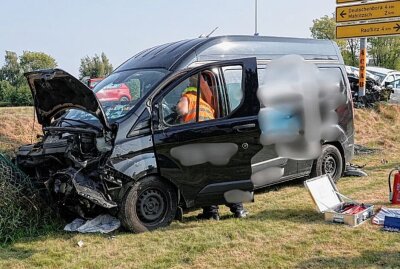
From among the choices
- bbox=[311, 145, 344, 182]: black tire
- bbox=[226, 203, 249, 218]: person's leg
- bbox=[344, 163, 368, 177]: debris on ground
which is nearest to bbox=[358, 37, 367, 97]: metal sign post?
bbox=[344, 163, 368, 177]: debris on ground

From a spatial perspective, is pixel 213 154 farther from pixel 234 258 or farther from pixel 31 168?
pixel 31 168

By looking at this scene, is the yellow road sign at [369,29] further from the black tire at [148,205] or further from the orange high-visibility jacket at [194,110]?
the black tire at [148,205]

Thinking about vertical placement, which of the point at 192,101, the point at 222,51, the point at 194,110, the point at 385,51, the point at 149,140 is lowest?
the point at 149,140

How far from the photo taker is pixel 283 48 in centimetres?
686

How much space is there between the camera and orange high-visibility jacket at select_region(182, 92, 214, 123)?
17.2ft

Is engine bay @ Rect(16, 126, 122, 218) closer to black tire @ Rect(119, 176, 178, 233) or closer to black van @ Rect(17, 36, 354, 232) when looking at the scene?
black van @ Rect(17, 36, 354, 232)

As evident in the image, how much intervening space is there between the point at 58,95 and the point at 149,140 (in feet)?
3.75

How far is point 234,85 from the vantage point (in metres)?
5.46

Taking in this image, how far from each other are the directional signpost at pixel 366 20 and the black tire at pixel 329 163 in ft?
22.4

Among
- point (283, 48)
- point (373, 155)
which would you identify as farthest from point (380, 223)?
point (373, 155)

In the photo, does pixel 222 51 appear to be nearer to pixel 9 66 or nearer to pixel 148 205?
pixel 148 205

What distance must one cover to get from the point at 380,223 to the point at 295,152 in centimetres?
173

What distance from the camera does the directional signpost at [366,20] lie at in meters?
12.7

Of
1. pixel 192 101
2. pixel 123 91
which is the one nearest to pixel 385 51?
pixel 192 101
